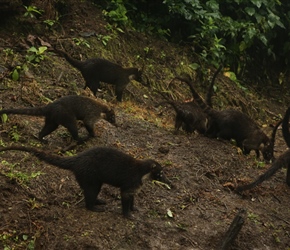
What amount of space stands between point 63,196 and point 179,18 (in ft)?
26.3

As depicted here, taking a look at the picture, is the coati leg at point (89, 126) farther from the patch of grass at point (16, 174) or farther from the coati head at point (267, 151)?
the coati head at point (267, 151)

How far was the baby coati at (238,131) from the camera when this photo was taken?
31.0 feet

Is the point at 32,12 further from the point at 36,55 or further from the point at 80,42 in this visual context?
the point at 36,55

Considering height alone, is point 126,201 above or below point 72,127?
above

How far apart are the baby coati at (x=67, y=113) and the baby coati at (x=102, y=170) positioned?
51.1 inches

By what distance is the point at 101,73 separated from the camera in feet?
32.9

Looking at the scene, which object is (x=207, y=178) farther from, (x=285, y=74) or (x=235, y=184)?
(x=285, y=74)

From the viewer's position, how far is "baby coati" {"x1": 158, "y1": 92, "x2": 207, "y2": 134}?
934 cm

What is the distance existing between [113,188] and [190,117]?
3026 mm

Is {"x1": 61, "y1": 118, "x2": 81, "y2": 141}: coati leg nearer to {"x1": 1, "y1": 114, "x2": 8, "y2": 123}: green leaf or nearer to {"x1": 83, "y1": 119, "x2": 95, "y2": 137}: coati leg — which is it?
{"x1": 83, "y1": 119, "x2": 95, "y2": 137}: coati leg

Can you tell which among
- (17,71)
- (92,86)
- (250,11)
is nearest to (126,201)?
(17,71)

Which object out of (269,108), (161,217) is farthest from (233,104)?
(161,217)

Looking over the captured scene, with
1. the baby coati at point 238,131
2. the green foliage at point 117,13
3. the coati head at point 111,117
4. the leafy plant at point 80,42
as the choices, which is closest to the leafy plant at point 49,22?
the leafy plant at point 80,42

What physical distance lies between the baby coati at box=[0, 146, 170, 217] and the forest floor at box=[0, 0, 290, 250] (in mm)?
228
